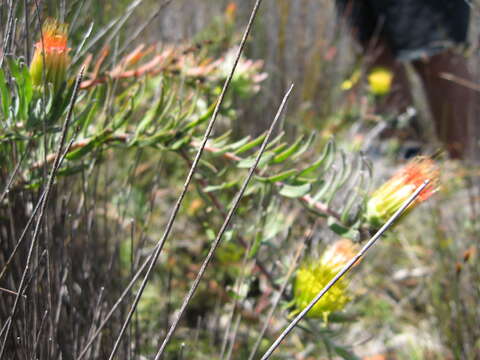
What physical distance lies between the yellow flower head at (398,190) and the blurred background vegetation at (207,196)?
18 mm

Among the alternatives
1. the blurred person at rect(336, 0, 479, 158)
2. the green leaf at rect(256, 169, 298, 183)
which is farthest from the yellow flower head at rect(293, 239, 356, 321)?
the blurred person at rect(336, 0, 479, 158)

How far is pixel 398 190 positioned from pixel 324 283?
0.44 ft

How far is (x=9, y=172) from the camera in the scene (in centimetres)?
63

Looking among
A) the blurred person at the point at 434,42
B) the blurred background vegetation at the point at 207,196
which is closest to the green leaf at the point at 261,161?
the blurred background vegetation at the point at 207,196

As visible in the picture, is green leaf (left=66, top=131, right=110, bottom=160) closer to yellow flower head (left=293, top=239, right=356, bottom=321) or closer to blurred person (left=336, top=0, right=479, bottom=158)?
yellow flower head (left=293, top=239, right=356, bottom=321)

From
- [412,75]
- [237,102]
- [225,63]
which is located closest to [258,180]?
[225,63]


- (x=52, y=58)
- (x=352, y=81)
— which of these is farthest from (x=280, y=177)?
(x=352, y=81)

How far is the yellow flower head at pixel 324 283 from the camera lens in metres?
0.62

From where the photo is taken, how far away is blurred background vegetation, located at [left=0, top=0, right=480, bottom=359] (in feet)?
1.95

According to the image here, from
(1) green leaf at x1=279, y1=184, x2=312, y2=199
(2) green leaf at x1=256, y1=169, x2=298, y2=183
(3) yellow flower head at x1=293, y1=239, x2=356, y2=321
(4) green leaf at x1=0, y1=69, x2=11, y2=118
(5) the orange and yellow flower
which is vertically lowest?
(3) yellow flower head at x1=293, y1=239, x2=356, y2=321

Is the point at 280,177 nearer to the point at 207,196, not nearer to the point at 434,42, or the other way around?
the point at 207,196

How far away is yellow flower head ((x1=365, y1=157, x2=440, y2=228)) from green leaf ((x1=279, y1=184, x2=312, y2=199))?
0.24 feet

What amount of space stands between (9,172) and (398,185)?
0.44 metres

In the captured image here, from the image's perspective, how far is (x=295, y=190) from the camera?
620 millimetres
